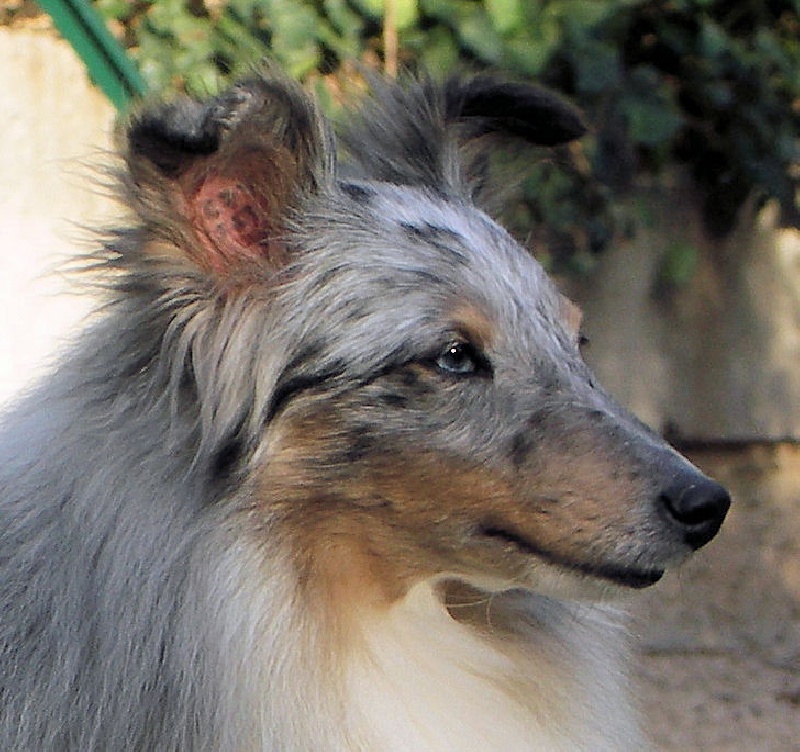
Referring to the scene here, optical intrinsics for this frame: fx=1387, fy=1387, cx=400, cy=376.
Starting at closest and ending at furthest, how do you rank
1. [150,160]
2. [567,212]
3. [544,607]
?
[150,160]
[544,607]
[567,212]

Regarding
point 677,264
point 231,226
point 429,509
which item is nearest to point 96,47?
point 231,226

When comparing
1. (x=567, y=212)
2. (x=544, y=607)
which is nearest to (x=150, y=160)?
(x=544, y=607)

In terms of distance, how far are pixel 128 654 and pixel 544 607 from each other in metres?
0.89

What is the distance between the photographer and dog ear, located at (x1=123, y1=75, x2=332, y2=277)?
246 centimetres

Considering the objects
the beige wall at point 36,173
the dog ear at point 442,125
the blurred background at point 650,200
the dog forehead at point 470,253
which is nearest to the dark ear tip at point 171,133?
the dog forehead at point 470,253

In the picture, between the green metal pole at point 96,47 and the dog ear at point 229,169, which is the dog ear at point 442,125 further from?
the green metal pole at point 96,47

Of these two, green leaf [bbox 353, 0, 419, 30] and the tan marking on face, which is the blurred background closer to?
green leaf [bbox 353, 0, 419, 30]

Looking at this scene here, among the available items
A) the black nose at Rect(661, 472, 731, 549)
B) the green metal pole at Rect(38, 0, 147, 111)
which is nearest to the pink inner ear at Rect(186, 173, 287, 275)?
the black nose at Rect(661, 472, 731, 549)

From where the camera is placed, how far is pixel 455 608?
9.11 ft

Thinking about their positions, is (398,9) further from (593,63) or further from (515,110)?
(515,110)

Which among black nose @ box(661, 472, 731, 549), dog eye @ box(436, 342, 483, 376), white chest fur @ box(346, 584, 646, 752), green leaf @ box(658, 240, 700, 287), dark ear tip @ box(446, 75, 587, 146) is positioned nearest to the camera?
black nose @ box(661, 472, 731, 549)

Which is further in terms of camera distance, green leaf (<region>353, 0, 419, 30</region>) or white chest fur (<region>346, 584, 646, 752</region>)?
green leaf (<region>353, 0, 419, 30</region>)

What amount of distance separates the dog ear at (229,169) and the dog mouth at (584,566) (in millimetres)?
675

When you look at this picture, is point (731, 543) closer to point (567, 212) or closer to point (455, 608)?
point (567, 212)
